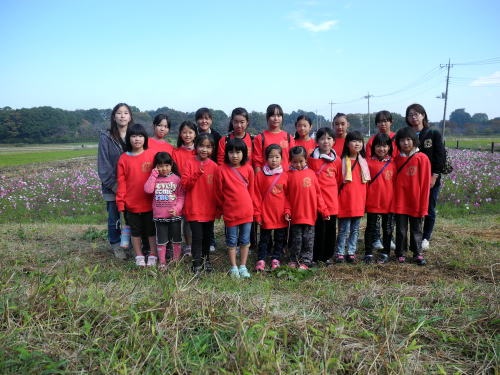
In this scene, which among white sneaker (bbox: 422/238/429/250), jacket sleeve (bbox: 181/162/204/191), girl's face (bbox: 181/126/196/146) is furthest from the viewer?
white sneaker (bbox: 422/238/429/250)

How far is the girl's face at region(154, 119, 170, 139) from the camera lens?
17.1ft

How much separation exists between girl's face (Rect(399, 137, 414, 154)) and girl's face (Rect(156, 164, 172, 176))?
10.0 ft

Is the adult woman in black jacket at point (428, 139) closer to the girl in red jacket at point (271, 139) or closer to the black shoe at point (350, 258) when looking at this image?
the black shoe at point (350, 258)

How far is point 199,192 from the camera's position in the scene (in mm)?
4797

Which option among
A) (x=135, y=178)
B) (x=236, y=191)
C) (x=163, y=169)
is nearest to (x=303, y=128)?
(x=236, y=191)

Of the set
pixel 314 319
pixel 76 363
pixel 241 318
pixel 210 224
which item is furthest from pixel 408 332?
pixel 210 224

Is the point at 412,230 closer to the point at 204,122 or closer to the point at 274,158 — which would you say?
the point at 274,158

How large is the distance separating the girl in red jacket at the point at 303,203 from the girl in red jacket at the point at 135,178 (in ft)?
6.08

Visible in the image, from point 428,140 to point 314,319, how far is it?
3.68 meters

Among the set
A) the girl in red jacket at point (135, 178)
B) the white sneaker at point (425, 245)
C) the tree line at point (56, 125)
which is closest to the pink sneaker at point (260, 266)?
the girl in red jacket at point (135, 178)

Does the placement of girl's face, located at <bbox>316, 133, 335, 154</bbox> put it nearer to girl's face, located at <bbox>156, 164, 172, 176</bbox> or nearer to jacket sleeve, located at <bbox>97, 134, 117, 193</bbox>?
girl's face, located at <bbox>156, 164, 172, 176</bbox>

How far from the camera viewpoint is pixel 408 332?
2760 millimetres

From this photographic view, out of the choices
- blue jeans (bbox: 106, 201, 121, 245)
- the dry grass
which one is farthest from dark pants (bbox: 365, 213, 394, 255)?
blue jeans (bbox: 106, 201, 121, 245)

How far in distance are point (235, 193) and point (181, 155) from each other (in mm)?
997
